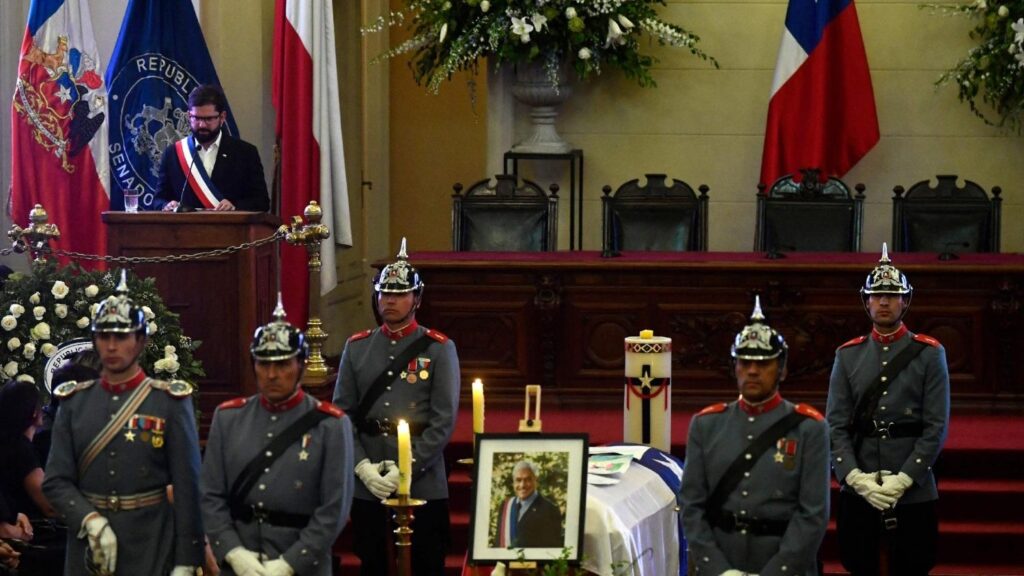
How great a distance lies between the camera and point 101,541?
5.20 m

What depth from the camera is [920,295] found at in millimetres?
8750

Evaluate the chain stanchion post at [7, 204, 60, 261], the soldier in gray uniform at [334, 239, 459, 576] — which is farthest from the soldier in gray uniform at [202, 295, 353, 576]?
the chain stanchion post at [7, 204, 60, 261]

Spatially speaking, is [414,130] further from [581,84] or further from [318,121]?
[318,121]

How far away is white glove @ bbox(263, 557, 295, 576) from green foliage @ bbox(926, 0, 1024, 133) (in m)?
7.04

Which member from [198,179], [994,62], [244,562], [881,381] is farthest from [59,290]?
[994,62]

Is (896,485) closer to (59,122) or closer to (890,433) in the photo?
(890,433)

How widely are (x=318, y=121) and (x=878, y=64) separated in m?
4.11

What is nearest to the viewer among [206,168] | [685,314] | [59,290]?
[59,290]

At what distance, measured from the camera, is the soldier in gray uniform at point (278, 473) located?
5.09 metres

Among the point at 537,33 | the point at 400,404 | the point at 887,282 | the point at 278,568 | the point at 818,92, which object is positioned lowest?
the point at 278,568

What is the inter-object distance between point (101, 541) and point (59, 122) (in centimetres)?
488

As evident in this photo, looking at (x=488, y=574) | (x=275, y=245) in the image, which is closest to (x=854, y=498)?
(x=488, y=574)

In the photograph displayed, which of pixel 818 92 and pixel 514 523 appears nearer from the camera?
pixel 514 523

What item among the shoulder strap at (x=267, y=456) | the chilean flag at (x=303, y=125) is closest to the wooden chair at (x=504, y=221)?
the chilean flag at (x=303, y=125)
